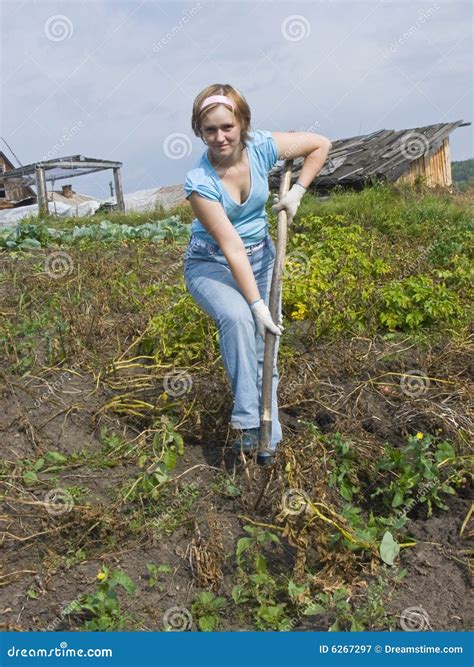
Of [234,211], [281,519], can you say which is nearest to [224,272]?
[234,211]

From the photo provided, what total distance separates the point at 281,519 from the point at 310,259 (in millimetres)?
2941

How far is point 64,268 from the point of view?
18.4 ft

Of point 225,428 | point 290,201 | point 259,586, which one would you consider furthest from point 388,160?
point 259,586

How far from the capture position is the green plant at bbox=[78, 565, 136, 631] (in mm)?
2230

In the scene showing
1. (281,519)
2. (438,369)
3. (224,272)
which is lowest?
(281,519)

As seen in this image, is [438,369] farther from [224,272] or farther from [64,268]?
[64,268]
